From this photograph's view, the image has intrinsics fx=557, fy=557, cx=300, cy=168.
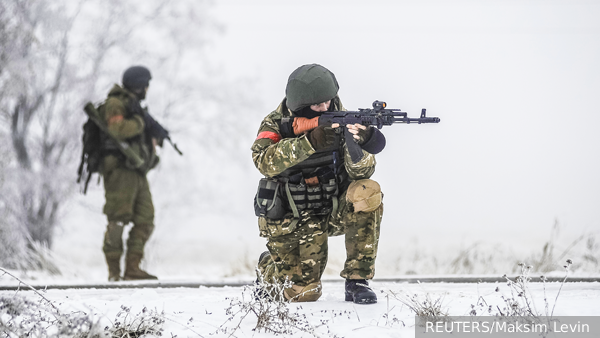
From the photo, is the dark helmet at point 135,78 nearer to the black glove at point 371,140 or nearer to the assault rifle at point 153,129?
the assault rifle at point 153,129

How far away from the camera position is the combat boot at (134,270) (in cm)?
573

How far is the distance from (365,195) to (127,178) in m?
3.25

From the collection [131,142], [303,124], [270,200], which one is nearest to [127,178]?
[131,142]

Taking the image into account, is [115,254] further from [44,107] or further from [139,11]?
[139,11]

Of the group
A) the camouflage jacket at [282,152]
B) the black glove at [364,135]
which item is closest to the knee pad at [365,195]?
the camouflage jacket at [282,152]

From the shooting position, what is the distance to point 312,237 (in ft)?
11.7

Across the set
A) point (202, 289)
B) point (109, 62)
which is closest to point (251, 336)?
point (202, 289)

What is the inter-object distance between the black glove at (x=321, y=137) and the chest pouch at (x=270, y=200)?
0.49m

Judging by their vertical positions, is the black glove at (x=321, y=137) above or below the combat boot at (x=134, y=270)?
above

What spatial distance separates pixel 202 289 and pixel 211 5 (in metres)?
7.51

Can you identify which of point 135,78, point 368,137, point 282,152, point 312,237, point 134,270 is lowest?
point 134,270

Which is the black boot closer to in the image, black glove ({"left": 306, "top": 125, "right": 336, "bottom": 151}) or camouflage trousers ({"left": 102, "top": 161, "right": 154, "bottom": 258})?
black glove ({"left": 306, "top": 125, "right": 336, "bottom": 151})

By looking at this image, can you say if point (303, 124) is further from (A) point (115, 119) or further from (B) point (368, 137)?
(A) point (115, 119)

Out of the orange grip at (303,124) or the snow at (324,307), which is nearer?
the snow at (324,307)
